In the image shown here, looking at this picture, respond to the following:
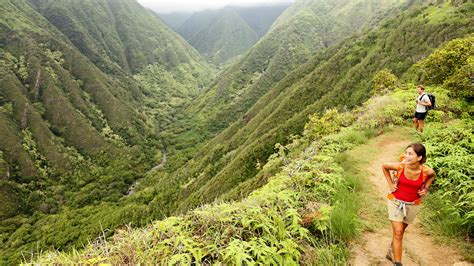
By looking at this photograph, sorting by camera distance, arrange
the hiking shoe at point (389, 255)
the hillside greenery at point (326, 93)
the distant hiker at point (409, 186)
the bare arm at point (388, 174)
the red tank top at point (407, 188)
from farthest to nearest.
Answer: the hillside greenery at point (326, 93)
the bare arm at point (388, 174)
the red tank top at point (407, 188)
the distant hiker at point (409, 186)
the hiking shoe at point (389, 255)

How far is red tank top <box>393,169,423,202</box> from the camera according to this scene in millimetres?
6988

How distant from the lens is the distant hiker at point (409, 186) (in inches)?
271

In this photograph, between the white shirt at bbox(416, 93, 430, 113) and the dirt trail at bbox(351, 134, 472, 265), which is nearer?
the dirt trail at bbox(351, 134, 472, 265)

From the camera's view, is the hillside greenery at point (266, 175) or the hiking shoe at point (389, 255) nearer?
the hillside greenery at point (266, 175)

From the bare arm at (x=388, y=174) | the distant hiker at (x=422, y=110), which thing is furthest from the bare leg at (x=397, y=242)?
the distant hiker at (x=422, y=110)

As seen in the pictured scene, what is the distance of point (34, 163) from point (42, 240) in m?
72.8

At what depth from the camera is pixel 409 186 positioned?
23.1 feet

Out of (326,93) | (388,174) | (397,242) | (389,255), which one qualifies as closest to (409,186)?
(388,174)

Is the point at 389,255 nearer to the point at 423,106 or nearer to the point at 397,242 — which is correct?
the point at 397,242

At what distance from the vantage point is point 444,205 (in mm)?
8281

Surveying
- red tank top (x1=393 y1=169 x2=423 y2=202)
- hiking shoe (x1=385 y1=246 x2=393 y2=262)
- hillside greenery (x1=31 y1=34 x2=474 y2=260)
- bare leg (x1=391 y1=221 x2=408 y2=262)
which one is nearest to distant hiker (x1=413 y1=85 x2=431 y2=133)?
hillside greenery (x1=31 y1=34 x2=474 y2=260)

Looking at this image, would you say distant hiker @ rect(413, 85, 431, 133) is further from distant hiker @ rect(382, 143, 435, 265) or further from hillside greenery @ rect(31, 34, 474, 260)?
distant hiker @ rect(382, 143, 435, 265)

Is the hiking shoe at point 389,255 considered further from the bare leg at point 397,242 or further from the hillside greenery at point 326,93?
the hillside greenery at point 326,93

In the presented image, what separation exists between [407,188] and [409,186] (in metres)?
0.06
